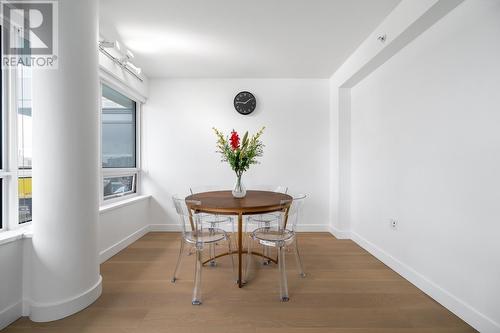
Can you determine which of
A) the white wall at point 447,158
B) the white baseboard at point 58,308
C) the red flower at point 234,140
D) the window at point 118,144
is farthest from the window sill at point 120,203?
the white wall at point 447,158

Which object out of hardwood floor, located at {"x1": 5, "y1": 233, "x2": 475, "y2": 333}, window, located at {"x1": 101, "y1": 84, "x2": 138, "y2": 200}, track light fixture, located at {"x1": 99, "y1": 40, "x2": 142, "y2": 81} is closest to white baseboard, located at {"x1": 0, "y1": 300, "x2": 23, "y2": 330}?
hardwood floor, located at {"x1": 5, "y1": 233, "x2": 475, "y2": 333}

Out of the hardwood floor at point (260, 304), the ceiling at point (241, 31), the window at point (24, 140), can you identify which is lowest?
the hardwood floor at point (260, 304)

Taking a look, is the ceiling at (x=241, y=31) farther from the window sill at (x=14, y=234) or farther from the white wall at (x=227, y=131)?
the window sill at (x=14, y=234)

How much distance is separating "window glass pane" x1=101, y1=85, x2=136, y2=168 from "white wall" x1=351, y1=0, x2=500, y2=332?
12.6 feet

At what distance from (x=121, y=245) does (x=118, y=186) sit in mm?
928

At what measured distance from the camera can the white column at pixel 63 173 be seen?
1.73 metres

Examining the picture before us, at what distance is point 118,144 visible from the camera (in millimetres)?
3500

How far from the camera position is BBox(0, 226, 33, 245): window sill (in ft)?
5.39

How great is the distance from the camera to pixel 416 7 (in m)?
1.94

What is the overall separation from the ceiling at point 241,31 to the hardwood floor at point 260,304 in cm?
281

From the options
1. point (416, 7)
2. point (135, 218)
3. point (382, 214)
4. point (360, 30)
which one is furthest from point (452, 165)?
point (135, 218)

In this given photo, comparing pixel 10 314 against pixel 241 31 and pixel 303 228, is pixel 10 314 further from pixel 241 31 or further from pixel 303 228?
pixel 303 228

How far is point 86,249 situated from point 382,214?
10.7ft

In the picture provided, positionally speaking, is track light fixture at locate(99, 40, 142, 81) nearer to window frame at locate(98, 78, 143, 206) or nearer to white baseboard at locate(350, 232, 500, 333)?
window frame at locate(98, 78, 143, 206)
